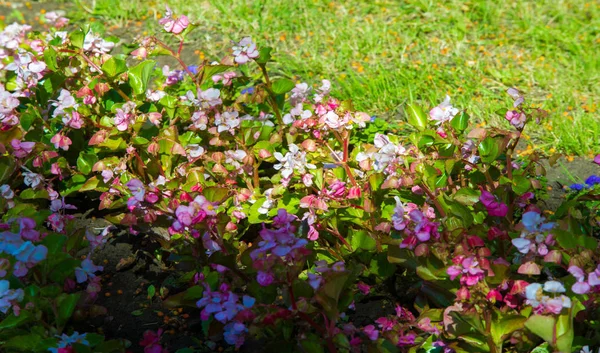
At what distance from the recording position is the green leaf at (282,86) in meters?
3.04

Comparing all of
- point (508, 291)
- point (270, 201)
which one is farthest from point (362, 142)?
point (508, 291)

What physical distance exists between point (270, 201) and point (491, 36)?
2.31 m

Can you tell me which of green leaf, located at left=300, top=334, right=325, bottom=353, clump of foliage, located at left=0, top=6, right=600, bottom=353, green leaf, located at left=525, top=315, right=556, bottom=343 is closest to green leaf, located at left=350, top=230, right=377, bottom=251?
clump of foliage, located at left=0, top=6, right=600, bottom=353

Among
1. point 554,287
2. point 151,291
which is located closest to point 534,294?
point 554,287

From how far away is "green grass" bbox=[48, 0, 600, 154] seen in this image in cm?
379

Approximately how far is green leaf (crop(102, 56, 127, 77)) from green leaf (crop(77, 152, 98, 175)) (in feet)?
1.06

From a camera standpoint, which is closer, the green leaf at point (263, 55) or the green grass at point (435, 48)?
the green leaf at point (263, 55)

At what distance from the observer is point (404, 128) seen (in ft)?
11.8

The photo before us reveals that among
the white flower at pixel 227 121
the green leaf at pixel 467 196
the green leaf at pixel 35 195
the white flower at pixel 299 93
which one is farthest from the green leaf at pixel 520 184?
the green leaf at pixel 35 195

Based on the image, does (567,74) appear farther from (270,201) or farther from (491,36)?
(270,201)

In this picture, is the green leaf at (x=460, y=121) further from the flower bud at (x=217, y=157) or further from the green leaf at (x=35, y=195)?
the green leaf at (x=35, y=195)

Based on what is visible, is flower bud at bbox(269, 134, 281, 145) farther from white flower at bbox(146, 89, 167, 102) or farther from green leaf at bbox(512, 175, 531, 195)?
green leaf at bbox(512, 175, 531, 195)

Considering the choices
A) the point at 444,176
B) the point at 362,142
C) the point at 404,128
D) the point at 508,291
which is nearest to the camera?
the point at 508,291

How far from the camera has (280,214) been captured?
216 cm
